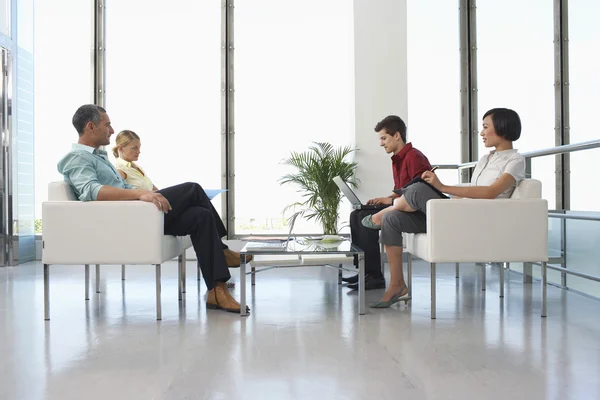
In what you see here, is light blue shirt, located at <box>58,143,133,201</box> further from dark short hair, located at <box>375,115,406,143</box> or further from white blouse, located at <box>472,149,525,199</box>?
white blouse, located at <box>472,149,525,199</box>

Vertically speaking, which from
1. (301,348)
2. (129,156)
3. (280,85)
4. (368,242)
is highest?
(280,85)

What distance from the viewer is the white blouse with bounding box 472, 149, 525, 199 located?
3.30 m

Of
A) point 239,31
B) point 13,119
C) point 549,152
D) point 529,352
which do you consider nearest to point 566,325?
point 529,352

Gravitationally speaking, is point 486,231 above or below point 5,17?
below

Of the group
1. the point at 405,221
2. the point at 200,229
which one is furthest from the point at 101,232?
the point at 405,221

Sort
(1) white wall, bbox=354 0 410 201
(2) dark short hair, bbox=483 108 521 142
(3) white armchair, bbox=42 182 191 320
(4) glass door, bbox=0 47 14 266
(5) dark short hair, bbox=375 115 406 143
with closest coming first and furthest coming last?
(3) white armchair, bbox=42 182 191 320 < (2) dark short hair, bbox=483 108 521 142 < (5) dark short hair, bbox=375 115 406 143 < (4) glass door, bbox=0 47 14 266 < (1) white wall, bbox=354 0 410 201

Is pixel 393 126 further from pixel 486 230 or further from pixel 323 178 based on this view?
pixel 323 178

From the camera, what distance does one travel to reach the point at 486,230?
10.5 feet

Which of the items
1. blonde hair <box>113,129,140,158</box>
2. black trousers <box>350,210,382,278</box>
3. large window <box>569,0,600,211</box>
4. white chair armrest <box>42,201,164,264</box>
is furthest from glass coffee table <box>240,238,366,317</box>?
large window <box>569,0,600,211</box>

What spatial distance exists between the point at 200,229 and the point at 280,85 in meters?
3.70

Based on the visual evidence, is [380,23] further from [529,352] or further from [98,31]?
[529,352]

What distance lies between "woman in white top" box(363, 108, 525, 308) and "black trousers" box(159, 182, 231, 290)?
3.32 feet

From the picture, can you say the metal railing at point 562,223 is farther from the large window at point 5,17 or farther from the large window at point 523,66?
the large window at point 5,17

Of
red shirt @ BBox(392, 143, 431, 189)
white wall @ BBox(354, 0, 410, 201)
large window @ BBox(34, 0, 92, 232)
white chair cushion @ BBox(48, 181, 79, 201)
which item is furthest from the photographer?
large window @ BBox(34, 0, 92, 232)
